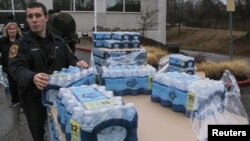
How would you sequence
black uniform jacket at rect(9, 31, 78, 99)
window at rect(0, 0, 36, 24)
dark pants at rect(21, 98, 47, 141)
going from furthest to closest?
window at rect(0, 0, 36, 24) < dark pants at rect(21, 98, 47, 141) < black uniform jacket at rect(9, 31, 78, 99)

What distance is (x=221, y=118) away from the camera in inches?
115

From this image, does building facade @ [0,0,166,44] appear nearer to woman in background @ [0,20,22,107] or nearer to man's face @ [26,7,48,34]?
woman in background @ [0,20,22,107]

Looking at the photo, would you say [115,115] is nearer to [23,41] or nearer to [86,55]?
[23,41]

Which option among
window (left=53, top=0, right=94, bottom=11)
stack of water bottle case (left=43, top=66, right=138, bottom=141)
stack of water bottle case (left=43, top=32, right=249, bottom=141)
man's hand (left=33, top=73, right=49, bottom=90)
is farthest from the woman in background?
window (left=53, top=0, right=94, bottom=11)

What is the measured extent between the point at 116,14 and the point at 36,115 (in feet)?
60.0

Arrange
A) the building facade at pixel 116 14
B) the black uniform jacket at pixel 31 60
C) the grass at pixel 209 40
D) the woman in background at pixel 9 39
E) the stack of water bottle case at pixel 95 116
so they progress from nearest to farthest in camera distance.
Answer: the stack of water bottle case at pixel 95 116
the black uniform jacket at pixel 31 60
the woman in background at pixel 9 39
the building facade at pixel 116 14
the grass at pixel 209 40

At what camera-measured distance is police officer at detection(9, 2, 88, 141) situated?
327 cm

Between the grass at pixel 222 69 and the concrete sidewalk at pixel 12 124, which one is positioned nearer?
the concrete sidewalk at pixel 12 124

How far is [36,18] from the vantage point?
131 inches

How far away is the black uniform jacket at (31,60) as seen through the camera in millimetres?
3213

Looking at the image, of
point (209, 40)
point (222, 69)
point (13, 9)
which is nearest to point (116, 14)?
point (13, 9)

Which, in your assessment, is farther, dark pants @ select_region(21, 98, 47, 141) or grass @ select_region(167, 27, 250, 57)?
grass @ select_region(167, 27, 250, 57)

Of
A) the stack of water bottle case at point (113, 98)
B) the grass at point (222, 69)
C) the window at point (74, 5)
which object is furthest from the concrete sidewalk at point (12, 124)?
the window at point (74, 5)

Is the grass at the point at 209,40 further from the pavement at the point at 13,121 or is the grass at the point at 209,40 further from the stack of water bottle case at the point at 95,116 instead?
the stack of water bottle case at the point at 95,116
